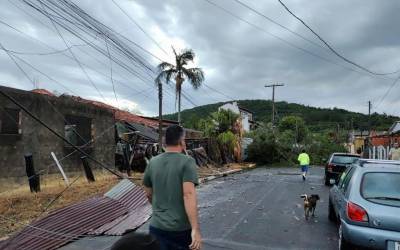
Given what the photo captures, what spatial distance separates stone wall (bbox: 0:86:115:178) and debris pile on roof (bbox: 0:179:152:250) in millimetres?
5085

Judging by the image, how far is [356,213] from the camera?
714 centimetres

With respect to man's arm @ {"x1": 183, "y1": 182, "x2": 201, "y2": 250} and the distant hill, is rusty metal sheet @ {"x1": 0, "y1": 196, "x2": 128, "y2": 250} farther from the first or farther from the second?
the distant hill

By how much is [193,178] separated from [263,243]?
5352 mm

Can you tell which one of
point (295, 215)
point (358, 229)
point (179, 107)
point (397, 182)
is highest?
point (179, 107)

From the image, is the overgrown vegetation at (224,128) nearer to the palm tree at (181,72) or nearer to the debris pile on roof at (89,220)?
the palm tree at (181,72)

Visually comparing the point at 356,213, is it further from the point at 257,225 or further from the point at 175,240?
the point at 257,225

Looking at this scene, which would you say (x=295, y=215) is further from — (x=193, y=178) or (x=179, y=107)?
(x=179, y=107)

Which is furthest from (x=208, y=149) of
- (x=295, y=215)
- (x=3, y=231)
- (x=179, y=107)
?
(x=3, y=231)

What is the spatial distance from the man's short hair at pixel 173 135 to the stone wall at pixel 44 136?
12.9 meters

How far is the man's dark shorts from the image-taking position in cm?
420

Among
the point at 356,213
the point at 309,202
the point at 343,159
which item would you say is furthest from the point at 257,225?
the point at 343,159

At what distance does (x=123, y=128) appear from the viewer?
2702 cm

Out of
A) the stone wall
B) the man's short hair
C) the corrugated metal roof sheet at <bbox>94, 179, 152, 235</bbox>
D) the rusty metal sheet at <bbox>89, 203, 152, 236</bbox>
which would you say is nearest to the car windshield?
the stone wall

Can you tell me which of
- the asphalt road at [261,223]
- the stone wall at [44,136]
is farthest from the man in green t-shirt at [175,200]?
the stone wall at [44,136]
